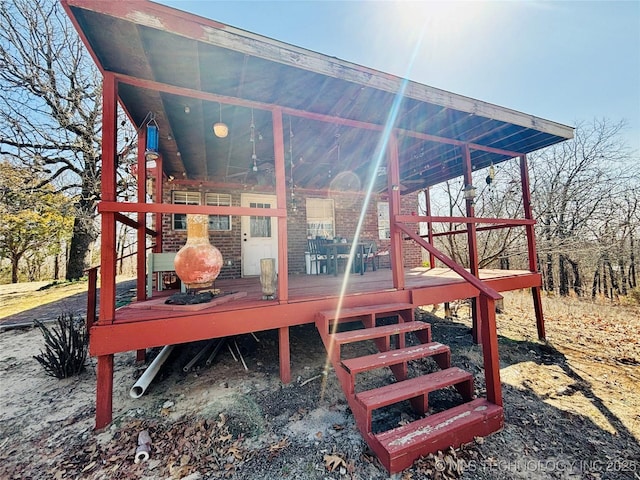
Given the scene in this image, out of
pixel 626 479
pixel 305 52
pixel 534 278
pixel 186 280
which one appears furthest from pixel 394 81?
pixel 534 278

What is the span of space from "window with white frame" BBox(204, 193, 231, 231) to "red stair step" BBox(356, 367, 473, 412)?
498cm

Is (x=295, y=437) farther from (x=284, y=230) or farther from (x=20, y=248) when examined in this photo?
(x=20, y=248)

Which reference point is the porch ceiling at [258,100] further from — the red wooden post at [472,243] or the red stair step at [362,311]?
the red stair step at [362,311]

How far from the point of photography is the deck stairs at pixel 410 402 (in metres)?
1.71

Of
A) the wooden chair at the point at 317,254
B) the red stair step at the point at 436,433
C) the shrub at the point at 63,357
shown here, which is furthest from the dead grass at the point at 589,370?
the shrub at the point at 63,357

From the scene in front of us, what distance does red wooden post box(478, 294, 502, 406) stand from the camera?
6.95 feet

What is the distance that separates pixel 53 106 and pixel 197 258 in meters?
10.8

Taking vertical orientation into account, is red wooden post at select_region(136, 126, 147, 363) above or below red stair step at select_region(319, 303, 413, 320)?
above

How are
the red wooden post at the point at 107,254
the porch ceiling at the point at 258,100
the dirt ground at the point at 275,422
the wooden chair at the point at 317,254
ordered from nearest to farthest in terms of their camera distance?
the dirt ground at the point at 275,422
the porch ceiling at the point at 258,100
the red wooden post at the point at 107,254
the wooden chair at the point at 317,254

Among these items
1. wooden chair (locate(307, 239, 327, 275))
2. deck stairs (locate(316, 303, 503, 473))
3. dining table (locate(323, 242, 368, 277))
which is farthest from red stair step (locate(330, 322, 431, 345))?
wooden chair (locate(307, 239, 327, 275))

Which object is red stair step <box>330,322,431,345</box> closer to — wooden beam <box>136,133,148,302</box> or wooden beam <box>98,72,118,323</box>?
wooden beam <box>98,72,118,323</box>

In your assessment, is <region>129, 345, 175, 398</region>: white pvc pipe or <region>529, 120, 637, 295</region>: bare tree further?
<region>529, 120, 637, 295</region>: bare tree

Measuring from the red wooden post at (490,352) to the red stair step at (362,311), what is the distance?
0.81 meters

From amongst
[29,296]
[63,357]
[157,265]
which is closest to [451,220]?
[157,265]
